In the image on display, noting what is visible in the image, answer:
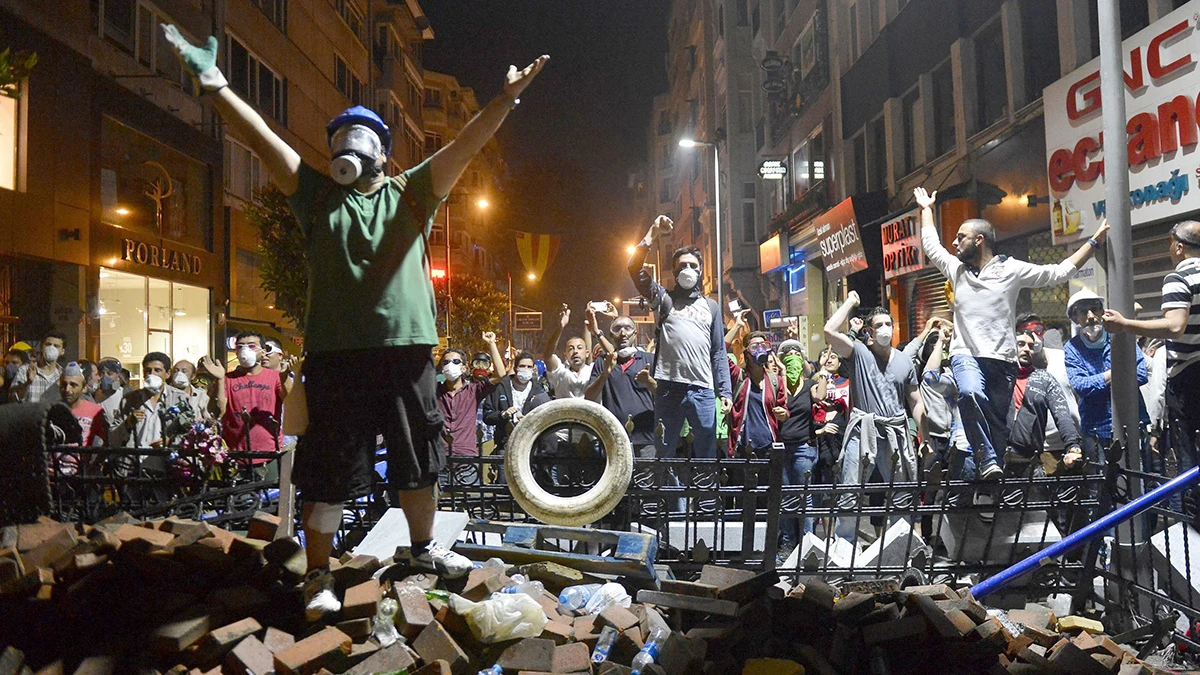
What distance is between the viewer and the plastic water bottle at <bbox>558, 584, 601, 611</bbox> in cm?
437

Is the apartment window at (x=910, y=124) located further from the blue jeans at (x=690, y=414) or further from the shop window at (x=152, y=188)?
the shop window at (x=152, y=188)

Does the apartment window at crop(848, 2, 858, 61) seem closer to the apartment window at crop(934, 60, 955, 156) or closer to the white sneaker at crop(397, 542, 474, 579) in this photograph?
the apartment window at crop(934, 60, 955, 156)

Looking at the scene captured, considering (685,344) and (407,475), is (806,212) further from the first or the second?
(407,475)

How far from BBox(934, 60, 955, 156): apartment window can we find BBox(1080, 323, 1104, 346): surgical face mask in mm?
10806

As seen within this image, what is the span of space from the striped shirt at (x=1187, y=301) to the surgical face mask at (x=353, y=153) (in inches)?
207

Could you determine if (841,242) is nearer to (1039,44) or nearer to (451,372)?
(1039,44)

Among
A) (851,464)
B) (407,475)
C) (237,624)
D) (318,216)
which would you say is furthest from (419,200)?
(851,464)

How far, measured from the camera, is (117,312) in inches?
792

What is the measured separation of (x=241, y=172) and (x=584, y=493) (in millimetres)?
25518

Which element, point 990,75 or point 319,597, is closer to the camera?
point 319,597

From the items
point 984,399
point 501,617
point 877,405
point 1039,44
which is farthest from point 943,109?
point 501,617

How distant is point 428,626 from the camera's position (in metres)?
3.67

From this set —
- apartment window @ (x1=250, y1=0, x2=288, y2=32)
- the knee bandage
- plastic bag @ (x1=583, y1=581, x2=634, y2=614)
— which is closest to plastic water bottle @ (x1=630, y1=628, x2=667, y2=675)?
plastic bag @ (x1=583, y1=581, x2=634, y2=614)

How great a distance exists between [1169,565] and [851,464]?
105 inches
